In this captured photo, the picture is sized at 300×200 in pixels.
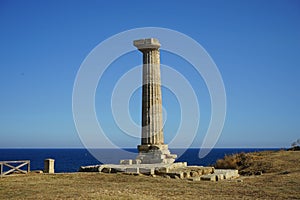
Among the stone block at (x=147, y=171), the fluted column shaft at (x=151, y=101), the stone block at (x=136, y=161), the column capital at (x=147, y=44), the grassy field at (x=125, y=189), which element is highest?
the column capital at (x=147, y=44)

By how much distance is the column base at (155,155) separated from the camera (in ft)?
74.8

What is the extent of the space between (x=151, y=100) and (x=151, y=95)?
0.31 metres

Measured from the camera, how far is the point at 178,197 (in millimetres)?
12398

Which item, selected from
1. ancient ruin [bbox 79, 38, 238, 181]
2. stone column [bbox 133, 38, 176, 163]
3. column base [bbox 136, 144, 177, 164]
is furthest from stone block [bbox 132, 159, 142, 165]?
stone column [bbox 133, 38, 176, 163]

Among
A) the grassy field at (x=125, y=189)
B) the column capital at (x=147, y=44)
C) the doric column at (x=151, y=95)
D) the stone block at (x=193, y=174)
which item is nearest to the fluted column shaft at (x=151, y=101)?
the doric column at (x=151, y=95)

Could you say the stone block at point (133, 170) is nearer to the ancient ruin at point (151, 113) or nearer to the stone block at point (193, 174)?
the stone block at point (193, 174)

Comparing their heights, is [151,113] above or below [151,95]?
below

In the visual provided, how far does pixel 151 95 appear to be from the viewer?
24.2 meters

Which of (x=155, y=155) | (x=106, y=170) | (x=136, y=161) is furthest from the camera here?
(x=155, y=155)

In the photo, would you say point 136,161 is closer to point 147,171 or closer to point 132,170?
point 132,170

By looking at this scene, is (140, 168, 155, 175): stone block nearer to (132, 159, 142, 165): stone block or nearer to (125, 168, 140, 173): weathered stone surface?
(125, 168, 140, 173): weathered stone surface

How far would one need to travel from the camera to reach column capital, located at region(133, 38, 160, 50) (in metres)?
24.0

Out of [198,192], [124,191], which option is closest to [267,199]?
[198,192]

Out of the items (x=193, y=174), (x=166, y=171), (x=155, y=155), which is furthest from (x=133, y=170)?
(x=155, y=155)
